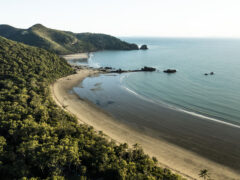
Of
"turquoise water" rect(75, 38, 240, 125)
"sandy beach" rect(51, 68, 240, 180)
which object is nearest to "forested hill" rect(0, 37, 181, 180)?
"sandy beach" rect(51, 68, 240, 180)

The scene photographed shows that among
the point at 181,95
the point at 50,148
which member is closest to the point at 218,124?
the point at 181,95

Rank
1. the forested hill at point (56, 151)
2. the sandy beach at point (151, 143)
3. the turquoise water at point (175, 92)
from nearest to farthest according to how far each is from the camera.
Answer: the forested hill at point (56, 151) < the sandy beach at point (151, 143) < the turquoise water at point (175, 92)

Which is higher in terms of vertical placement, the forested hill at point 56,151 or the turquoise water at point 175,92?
the turquoise water at point 175,92

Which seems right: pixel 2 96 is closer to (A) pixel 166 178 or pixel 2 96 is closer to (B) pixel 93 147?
(B) pixel 93 147

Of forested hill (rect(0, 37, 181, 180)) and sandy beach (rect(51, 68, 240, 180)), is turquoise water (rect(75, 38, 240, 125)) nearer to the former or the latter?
sandy beach (rect(51, 68, 240, 180))

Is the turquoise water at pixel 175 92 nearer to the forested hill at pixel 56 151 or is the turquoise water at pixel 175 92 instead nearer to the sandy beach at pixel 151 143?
the sandy beach at pixel 151 143

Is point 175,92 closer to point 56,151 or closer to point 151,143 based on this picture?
point 151,143

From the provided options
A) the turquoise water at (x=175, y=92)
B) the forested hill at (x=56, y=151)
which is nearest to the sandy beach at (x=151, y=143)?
the forested hill at (x=56, y=151)

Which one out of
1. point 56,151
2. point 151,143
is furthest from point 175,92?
point 56,151
